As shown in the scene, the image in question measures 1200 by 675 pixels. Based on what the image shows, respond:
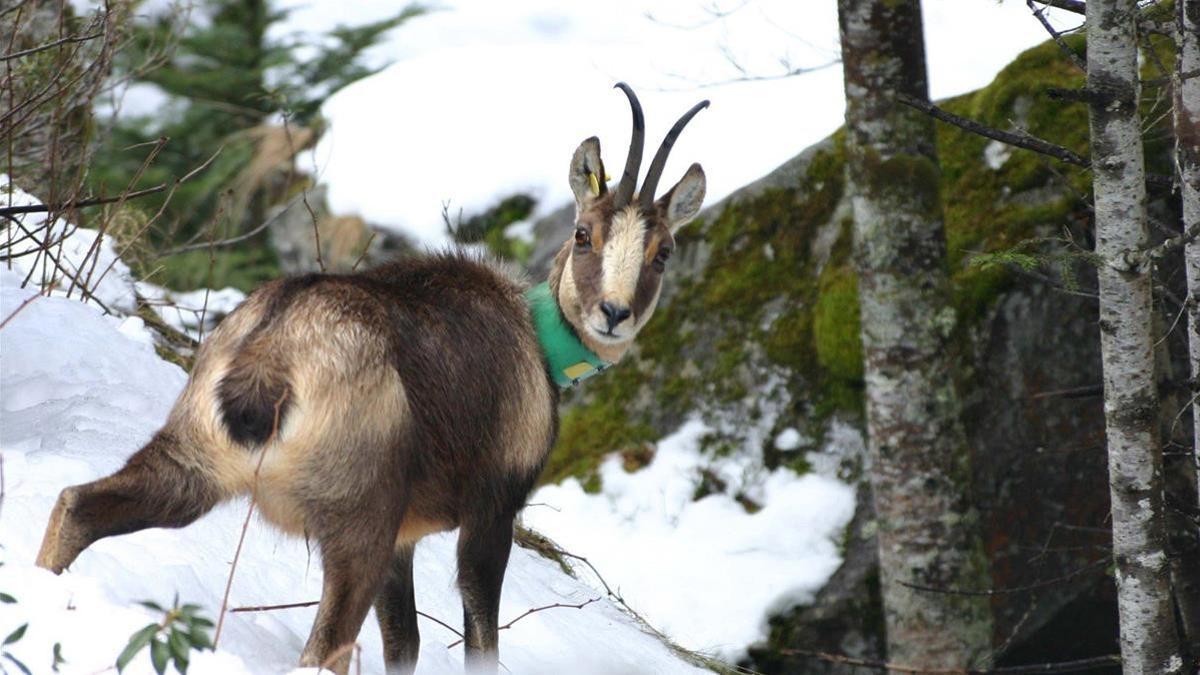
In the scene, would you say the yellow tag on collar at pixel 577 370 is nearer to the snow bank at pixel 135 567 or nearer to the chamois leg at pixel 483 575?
the chamois leg at pixel 483 575

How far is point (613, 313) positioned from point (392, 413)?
106 cm

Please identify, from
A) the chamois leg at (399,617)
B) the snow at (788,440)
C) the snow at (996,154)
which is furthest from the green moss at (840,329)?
the chamois leg at (399,617)

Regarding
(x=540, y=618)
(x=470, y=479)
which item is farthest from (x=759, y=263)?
(x=470, y=479)

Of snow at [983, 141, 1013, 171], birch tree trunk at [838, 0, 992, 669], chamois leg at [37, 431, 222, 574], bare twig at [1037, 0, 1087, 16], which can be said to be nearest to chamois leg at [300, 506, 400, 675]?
chamois leg at [37, 431, 222, 574]

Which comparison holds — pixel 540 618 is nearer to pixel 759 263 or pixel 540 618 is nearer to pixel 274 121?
pixel 759 263

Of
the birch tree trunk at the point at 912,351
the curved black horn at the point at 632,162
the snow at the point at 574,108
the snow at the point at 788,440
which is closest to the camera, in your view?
the curved black horn at the point at 632,162

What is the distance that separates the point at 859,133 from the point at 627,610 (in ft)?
8.02

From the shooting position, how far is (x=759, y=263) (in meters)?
8.17

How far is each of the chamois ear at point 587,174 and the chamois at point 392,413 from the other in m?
0.11

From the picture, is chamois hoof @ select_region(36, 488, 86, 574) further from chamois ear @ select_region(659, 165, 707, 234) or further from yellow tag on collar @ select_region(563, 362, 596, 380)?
chamois ear @ select_region(659, 165, 707, 234)

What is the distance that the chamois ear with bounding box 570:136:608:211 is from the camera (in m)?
5.11

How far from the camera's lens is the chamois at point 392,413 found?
3.65 meters

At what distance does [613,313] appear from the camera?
4625 millimetres

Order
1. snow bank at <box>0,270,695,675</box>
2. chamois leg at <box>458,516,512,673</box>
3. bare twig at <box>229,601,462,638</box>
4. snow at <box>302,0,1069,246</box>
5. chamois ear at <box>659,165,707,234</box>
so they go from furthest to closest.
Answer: snow at <box>302,0,1069,246</box>, chamois ear at <box>659,165,707,234</box>, chamois leg at <box>458,516,512,673</box>, bare twig at <box>229,601,462,638</box>, snow bank at <box>0,270,695,675</box>
